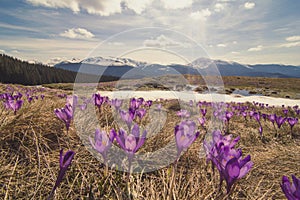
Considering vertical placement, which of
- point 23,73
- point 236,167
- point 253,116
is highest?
point 23,73

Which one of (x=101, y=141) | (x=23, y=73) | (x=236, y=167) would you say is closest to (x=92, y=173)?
(x=101, y=141)

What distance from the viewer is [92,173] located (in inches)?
68.4

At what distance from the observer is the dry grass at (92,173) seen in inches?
57.4

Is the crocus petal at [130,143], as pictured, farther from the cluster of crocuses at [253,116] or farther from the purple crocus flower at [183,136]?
the cluster of crocuses at [253,116]

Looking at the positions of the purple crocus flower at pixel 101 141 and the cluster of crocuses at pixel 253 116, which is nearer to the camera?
the purple crocus flower at pixel 101 141

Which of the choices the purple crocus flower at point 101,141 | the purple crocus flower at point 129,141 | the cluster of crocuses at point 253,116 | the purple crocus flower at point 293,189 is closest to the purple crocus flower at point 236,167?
the purple crocus flower at point 293,189

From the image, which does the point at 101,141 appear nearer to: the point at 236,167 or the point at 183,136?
the point at 183,136

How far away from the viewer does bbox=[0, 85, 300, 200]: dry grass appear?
1459 millimetres

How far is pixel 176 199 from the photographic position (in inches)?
52.6

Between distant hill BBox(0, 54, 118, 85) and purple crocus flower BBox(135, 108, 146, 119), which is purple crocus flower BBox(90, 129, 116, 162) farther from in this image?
distant hill BBox(0, 54, 118, 85)

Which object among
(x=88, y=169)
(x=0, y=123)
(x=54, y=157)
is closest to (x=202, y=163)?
(x=88, y=169)

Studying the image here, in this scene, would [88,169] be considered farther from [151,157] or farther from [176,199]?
[176,199]

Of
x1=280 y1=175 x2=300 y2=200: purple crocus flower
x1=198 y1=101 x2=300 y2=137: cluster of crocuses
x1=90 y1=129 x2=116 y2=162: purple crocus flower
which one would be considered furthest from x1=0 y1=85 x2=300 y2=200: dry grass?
x1=198 y1=101 x2=300 y2=137: cluster of crocuses

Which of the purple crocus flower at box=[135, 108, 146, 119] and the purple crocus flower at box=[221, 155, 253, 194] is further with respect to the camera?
the purple crocus flower at box=[135, 108, 146, 119]
